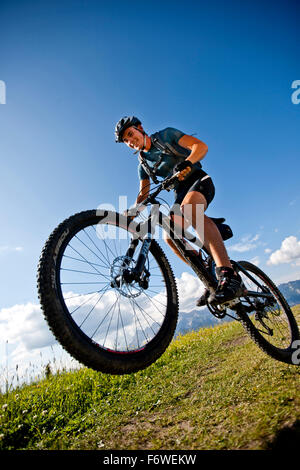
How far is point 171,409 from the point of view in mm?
2732

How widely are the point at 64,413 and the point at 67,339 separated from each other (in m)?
2.12

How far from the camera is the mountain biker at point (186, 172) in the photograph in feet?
9.67

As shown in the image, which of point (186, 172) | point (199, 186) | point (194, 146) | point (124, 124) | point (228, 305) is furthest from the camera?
point (124, 124)

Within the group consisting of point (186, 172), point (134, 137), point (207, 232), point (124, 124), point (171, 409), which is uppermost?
point (124, 124)

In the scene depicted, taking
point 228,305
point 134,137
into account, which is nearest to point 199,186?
point 134,137

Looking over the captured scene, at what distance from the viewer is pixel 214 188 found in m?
3.68

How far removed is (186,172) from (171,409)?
2654mm

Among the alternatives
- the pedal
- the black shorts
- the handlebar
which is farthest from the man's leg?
the handlebar

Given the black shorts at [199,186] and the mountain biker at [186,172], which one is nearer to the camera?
the mountain biker at [186,172]

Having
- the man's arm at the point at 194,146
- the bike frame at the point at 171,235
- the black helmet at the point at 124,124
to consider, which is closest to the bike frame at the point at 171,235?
the bike frame at the point at 171,235

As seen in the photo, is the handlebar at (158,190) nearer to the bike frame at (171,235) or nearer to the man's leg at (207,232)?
the bike frame at (171,235)

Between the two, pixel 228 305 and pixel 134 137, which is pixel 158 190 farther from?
pixel 228 305

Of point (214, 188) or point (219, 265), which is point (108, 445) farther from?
point (214, 188)
